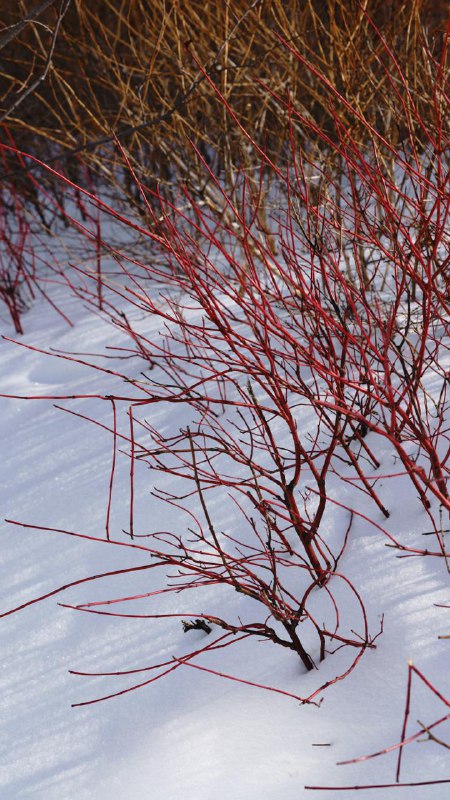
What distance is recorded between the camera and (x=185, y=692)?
189 centimetres

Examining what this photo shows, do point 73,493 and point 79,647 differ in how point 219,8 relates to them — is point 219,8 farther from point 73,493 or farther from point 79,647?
point 79,647

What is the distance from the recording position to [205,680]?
6.28 feet

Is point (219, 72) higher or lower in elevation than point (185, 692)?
higher

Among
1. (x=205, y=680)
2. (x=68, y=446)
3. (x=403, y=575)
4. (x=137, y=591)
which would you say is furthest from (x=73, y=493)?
(x=403, y=575)

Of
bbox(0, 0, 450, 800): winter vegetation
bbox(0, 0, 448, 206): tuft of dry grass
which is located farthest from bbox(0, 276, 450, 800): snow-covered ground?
bbox(0, 0, 448, 206): tuft of dry grass

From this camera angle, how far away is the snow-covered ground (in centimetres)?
161

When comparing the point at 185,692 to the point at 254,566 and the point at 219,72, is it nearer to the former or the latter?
the point at 254,566

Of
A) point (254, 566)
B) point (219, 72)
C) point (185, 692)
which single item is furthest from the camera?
point (219, 72)

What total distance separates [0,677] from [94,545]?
1.67ft

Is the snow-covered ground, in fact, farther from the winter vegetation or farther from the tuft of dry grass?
the tuft of dry grass

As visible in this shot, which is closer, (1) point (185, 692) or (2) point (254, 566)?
(1) point (185, 692)

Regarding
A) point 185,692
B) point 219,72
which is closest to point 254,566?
point 185,692

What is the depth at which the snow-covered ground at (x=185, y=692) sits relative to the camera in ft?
5.28

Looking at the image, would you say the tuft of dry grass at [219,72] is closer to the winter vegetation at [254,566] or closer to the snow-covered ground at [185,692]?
the winter vegetation at [254,566]
